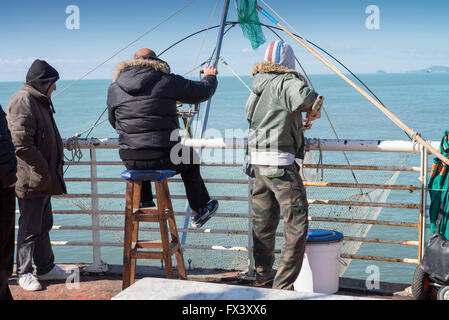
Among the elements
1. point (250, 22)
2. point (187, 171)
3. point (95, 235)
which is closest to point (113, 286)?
point (95, 235)

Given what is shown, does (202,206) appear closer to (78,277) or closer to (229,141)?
(229,141)

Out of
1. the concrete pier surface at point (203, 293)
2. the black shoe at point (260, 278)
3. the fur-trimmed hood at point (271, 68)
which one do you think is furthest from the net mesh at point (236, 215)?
the concrete pier surface at point (203, 293)

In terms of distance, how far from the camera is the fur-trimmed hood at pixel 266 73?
147 inches

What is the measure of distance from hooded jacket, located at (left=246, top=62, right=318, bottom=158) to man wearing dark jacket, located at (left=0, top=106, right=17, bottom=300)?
5.00ft

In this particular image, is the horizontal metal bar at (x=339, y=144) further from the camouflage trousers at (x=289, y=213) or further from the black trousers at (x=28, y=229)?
the black trousers at (x=28, y=229)

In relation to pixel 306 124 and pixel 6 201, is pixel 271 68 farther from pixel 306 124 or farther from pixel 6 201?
pixel 6 201

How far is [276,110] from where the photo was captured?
146 inches

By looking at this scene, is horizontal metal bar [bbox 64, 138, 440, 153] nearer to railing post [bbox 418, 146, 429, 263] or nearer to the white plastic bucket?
railing post [bbox 418, 146, 429, 263]

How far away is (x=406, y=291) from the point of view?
13.8 ft

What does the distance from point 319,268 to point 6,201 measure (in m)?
2.16

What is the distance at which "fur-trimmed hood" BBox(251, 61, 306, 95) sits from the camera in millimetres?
3725

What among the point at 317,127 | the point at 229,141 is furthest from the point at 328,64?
the point at 317,127

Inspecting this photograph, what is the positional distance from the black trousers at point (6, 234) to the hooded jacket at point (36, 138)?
78 cm
